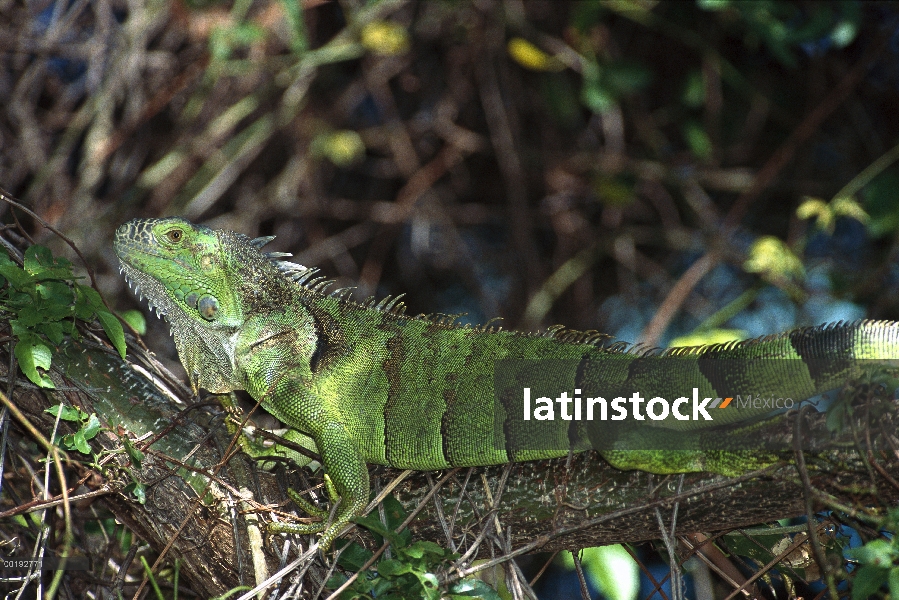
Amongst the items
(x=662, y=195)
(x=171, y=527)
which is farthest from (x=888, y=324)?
(x=662, y=195)

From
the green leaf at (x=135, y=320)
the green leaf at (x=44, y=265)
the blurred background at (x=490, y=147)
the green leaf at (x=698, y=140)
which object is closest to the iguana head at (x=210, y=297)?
the green leaf at (x=135, y=320)

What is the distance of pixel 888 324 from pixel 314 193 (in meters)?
4.34

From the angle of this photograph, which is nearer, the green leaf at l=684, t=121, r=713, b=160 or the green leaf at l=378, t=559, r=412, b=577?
the green leaf at l=378, t=559, r=412, b=577

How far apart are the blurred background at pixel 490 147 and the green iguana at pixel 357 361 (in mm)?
2204

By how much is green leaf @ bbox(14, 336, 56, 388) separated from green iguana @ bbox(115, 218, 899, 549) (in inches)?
23.6

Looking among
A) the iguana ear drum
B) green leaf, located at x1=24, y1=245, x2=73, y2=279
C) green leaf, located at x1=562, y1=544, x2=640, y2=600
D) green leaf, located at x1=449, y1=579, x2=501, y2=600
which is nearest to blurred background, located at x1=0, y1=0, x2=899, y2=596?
green leaf, located at x1=562, y1=544, x2=640, y2=600

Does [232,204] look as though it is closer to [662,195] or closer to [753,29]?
[662,195]

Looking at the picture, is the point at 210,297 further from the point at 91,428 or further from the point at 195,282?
the point at 91,428

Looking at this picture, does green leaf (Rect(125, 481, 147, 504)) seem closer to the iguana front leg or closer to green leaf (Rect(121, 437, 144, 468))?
green leaf (Rect(121, 437, 144, 468))

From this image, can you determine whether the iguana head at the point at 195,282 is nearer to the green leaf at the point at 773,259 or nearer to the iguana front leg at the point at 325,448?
the iguana front leg at the point at 325,448

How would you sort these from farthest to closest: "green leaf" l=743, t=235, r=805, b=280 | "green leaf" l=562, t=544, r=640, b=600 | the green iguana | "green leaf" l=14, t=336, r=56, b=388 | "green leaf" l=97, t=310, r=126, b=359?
"green leaf" l=743, t=235, r=805, b=280, "green leaf" l=562, t=544, r=640, b=600, the green iguana, "green leaf" l=97, t=310, r=126, b=359, "green leaf" l=14, t=336, r=56, b=388

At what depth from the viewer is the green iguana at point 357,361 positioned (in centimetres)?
286

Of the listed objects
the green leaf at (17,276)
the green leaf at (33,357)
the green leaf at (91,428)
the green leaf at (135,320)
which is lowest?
the green leaf at (91,428)

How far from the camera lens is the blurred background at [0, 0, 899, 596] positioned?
212 inches
